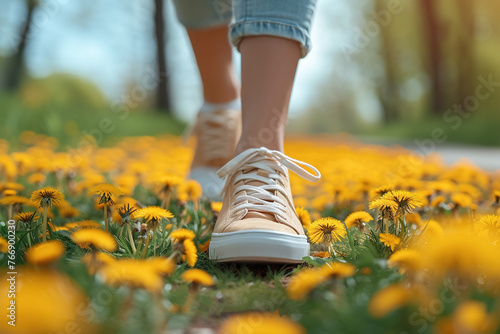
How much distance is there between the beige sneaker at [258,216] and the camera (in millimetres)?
1129

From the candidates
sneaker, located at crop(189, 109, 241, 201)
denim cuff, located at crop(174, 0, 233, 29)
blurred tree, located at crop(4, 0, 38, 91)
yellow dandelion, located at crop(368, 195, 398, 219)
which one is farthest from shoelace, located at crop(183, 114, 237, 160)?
blurred tree, located at crop(4, 0, 38, 91)

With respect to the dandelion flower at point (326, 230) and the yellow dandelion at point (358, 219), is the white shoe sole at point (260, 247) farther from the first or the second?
the yellow dandelion at point (358, 219)

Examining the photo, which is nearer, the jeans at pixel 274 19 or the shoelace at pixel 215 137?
the jeans at pixel 274 19

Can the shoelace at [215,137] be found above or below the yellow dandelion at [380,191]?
above

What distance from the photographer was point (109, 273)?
768 millimetres

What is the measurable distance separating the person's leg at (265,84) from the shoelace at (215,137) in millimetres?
790

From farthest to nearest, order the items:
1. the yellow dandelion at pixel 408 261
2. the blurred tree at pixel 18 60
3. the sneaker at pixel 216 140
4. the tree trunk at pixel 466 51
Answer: the tree trunk at pixel 466 51
the blurred tree at pixel 18 60
the sneaker at pixel 216 140
the yellow dandelion at pixel 408 261

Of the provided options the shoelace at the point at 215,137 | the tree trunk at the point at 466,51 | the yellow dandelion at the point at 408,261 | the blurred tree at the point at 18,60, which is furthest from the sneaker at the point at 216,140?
the tree trunk at the point at 466,51

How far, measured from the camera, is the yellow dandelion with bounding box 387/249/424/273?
29.9 inches

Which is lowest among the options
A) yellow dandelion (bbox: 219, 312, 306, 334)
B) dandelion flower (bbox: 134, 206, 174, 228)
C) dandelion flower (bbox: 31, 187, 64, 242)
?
yellow dandelion (bbox: 219, 312, 306, 334)

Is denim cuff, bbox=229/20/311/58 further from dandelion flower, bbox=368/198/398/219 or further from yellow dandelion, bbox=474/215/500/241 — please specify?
yellow dandelion, bbox=474/215/500/241

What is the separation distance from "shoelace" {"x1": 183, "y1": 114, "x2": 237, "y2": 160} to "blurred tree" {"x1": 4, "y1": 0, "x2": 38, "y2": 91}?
→ 34.0 feet

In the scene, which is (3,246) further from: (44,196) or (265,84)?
(265,84)

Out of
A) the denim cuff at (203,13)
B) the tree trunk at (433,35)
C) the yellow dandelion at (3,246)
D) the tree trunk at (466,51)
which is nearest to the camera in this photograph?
the yellow dandelion at (3,246)
